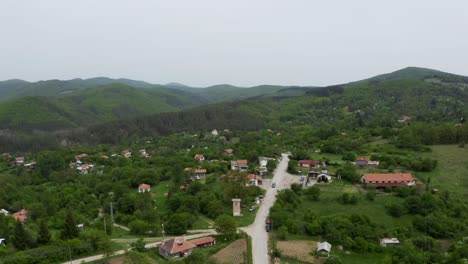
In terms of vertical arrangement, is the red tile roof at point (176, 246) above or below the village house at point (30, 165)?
above

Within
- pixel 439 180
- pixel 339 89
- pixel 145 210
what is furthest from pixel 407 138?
pixel 339 89

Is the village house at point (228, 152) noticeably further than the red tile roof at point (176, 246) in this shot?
Yes

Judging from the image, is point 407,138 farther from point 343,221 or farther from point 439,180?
point 343,221

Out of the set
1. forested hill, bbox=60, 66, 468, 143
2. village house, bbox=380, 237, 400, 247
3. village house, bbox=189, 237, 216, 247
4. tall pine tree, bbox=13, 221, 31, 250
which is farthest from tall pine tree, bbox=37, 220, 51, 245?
forested hill, bbox=60, 66, 468, 143

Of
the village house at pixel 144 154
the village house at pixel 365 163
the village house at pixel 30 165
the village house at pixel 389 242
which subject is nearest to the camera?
the village house at pixel 389 242

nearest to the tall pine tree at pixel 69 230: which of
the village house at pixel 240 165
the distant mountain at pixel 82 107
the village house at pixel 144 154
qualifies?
the village house at pixel 240 165

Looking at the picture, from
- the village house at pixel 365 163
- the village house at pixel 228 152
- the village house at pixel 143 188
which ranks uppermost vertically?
the village house at pixel 365 163

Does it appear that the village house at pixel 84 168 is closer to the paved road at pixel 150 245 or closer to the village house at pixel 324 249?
the paved road at pixel 150 245
